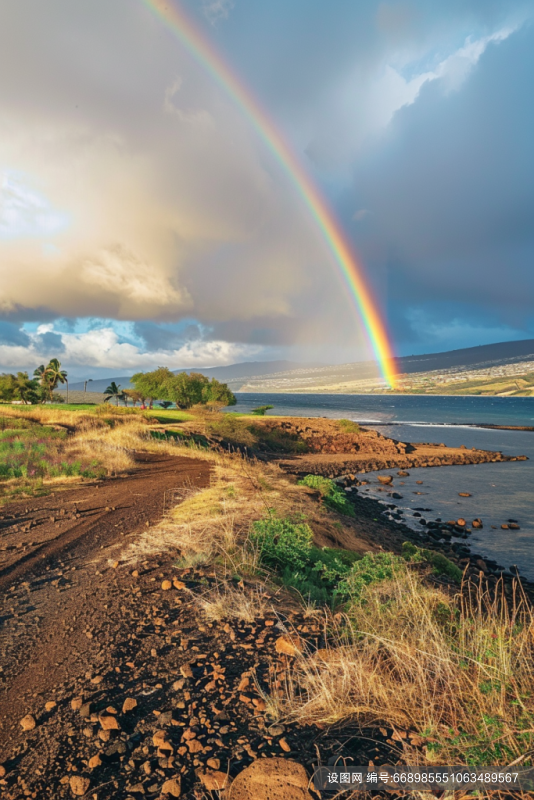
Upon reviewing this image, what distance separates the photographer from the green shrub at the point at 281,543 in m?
7.54

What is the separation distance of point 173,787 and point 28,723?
1439 millimetres

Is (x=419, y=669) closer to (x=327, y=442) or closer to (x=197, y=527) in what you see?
(x=197, y=527)

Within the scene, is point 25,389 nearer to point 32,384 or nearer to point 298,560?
point 32,384

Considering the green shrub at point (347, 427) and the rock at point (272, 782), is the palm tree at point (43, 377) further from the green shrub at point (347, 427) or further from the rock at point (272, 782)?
the rock at point (272, 782)

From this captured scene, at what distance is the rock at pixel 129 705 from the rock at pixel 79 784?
64 cm

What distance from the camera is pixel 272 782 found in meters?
2.51

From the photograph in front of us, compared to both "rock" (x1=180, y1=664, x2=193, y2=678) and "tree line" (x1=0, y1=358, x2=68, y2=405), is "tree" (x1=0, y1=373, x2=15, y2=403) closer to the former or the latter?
"tree line" (x1=0, y1=358, x2=68, y2=405)

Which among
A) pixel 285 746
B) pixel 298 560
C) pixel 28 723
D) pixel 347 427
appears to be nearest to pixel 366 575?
pixel 298 560

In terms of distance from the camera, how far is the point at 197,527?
8523 millimetres

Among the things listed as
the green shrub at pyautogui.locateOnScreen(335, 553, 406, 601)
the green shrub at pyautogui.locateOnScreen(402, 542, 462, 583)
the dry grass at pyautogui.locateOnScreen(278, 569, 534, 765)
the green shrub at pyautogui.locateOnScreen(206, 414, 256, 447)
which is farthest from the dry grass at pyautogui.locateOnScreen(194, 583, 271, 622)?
the green shrub at pyautogui.locateOnScreen(206, 414, 256, 447)

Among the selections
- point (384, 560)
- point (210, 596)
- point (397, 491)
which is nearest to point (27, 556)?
point (210, 596)

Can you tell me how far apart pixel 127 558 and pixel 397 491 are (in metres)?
23.6

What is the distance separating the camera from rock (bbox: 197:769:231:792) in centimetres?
255

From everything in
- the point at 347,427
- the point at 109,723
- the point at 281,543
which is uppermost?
the point at 109,723
